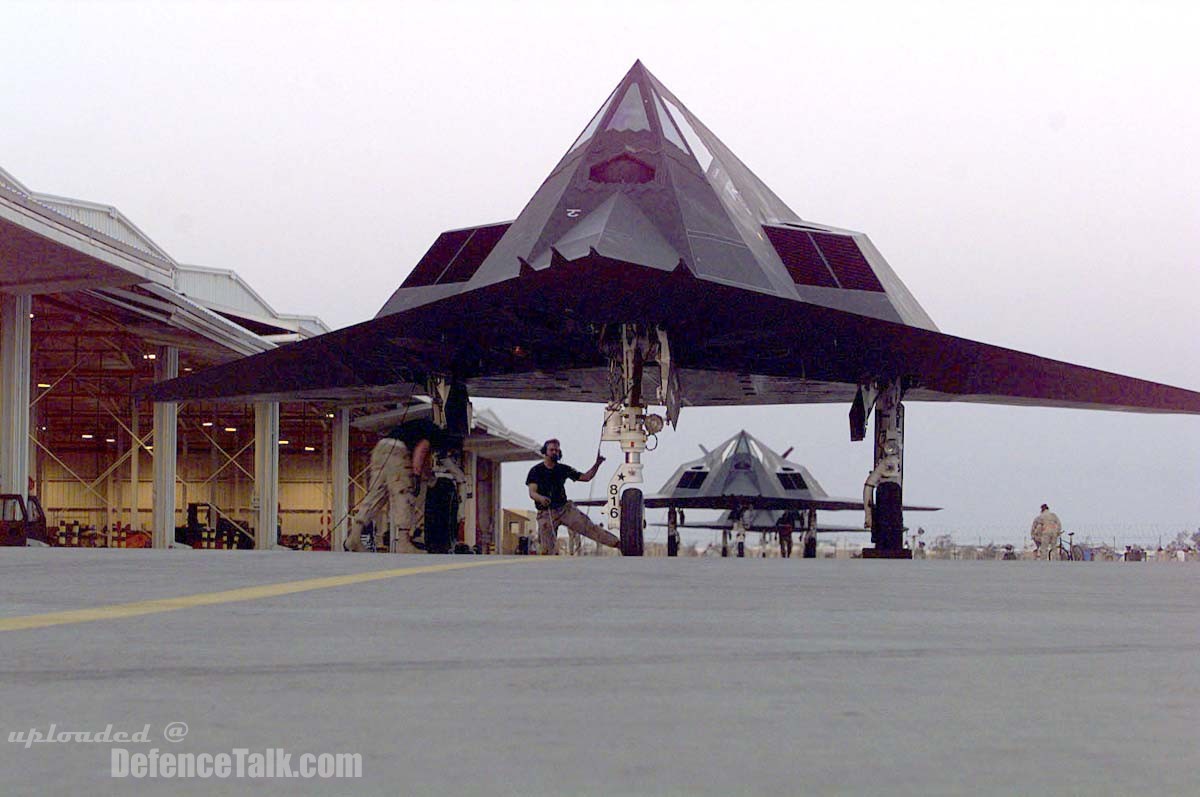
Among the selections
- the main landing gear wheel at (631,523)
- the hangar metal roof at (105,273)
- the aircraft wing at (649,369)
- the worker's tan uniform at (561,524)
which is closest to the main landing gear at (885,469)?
the aircraft wing at (649,369)

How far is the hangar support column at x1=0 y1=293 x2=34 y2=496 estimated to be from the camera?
70.2 feet

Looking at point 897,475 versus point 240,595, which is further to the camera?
point 897,475

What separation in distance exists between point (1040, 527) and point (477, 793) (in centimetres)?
2676

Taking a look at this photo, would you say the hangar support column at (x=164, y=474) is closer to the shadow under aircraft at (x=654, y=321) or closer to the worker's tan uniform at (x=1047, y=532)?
the shadow under aircraft at (x=654, y=321)

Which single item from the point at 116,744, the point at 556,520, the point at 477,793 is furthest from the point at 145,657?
the point at 556,520

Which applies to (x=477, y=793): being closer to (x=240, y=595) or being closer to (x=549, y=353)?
(x=240, y=595)

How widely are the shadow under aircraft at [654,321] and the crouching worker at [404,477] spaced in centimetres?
103

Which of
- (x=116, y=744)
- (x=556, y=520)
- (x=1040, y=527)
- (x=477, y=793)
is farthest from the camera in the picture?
(x=1040, y=527)

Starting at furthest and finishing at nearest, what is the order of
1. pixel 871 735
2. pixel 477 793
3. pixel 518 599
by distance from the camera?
pixel 518 599, pixel 871 735, pixel 477 793

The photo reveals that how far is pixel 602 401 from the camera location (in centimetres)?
2681

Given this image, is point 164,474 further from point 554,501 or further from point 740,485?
point 740,485

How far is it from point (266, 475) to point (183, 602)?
29.4 meters

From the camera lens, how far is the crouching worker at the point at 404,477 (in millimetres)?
18312

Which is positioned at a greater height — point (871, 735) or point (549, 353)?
point (549, 353)
